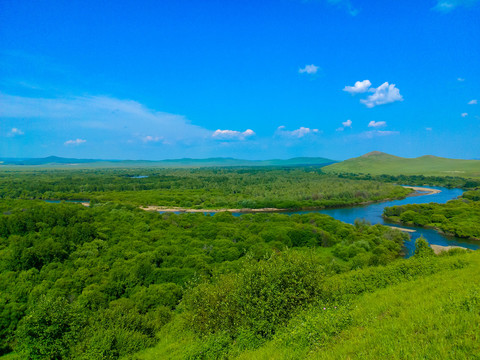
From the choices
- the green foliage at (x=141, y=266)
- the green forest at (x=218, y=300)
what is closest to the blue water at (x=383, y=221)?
the green foliage at (x=141, y=266)

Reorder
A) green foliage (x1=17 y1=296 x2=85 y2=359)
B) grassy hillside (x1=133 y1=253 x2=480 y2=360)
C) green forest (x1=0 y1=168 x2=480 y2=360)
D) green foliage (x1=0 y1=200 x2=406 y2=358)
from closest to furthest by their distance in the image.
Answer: grassy hillside (x1=133 y1=253 x2=480 y2=360) → green forest (x1=0 y1=168 x2=480 y2=360) → green foliage (x1=0 y1=200 x2=406 y2=358) → green foliage (x1=17 y1=296 x2=85 y2=359)

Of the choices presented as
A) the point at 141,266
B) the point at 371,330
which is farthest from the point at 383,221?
the point at 371,330

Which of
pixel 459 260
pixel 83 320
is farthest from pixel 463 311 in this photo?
pixel 83 320

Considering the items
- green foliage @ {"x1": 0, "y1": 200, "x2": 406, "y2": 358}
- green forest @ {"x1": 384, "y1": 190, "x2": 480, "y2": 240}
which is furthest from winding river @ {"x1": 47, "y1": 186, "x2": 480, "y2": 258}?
green foliage @ {"x1": 0, "y1": 200, "x2": 406, "y2": 358}

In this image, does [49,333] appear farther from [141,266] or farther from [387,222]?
[387,222]

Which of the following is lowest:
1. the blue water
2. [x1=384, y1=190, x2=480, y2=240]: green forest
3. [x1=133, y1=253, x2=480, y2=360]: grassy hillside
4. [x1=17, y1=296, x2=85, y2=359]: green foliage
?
the blue water

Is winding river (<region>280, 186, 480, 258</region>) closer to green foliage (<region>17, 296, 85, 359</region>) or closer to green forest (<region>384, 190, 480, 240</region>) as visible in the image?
green forest (<region>384, 190, 480, 240</region>)

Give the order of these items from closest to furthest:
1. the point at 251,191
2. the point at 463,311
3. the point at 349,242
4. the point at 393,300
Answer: the point at 463,311 → the point at 393,300 → the point at 349,242 → the point at 251,191

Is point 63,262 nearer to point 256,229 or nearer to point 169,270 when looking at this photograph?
point 169,270
